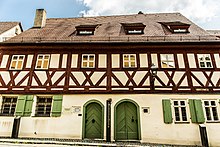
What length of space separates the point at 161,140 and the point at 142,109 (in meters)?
2.14

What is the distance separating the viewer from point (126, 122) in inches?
469

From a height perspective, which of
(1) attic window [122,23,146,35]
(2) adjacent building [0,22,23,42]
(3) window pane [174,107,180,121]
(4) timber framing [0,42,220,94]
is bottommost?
(3) window pane [174,107,180,121]

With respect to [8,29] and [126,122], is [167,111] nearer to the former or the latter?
[126,122]

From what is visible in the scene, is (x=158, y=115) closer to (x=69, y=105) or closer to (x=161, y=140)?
(x=161, y=140)

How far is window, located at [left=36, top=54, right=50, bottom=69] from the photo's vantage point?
13.2 m

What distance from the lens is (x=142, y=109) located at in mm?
11883

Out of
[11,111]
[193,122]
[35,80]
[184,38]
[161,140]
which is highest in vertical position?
[184,38]

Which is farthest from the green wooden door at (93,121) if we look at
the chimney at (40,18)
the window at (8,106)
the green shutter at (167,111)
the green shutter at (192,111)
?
the chimney at (40,18)

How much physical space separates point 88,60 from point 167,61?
5548 mm

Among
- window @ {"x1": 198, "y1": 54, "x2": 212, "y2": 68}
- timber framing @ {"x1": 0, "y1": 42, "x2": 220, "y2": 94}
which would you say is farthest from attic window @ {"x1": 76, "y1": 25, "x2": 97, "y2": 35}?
window @ {"x1": 198, "y1": 54, "x2": 212, "y2": 68}

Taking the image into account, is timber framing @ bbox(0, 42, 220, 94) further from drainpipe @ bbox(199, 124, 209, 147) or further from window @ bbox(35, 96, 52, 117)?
drainpipe @ bbox(199, 124, 209, 147)

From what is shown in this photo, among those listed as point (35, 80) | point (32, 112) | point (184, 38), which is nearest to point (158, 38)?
point (184, 38)

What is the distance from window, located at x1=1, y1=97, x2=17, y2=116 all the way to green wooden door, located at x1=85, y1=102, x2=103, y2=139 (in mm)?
5038

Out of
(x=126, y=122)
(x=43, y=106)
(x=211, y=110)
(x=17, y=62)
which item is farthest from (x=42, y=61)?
(x=211, y=110)
